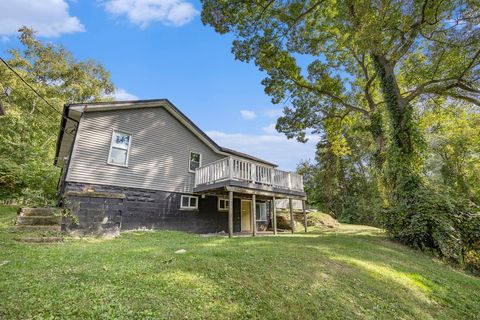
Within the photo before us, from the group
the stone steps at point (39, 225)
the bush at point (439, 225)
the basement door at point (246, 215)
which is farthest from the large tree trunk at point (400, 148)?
the stone steps at point (39, 225)

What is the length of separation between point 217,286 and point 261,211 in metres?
12.7

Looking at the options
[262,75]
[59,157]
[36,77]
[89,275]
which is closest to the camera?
[89,275]

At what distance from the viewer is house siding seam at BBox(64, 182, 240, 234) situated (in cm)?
836

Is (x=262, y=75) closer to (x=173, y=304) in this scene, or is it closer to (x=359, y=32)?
(x=359, y=32)

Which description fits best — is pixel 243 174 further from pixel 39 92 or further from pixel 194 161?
pixel 39 92

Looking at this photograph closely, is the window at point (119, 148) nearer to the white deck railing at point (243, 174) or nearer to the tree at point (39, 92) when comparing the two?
the white deck railing at point (243, 174)

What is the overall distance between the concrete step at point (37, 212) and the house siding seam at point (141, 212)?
47 centimetres

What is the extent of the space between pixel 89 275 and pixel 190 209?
837 centimetres

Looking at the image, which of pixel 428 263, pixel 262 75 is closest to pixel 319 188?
pixel 262 75

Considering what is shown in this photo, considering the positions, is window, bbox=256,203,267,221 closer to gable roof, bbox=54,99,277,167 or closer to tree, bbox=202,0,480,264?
gable roof, bbox=54,99,277,167

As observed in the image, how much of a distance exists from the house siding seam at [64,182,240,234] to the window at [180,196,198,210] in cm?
20

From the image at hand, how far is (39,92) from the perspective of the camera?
805 inches

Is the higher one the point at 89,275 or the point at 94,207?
the point at 94,207

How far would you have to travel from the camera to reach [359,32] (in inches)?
346
